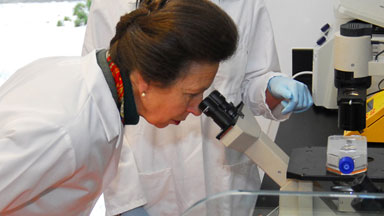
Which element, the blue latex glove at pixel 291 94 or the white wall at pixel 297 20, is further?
the white wall at pixel 297 20

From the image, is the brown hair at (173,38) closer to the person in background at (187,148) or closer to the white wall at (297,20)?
the person in background at (187,148)

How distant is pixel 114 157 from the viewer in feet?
4.77

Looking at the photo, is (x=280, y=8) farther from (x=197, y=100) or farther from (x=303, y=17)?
(x=197, y=100)

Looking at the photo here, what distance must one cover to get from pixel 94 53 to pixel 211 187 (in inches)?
23.0

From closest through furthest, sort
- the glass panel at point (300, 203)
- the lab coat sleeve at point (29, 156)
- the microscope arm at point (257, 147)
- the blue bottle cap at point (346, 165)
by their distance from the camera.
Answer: the glass panel at point (300, 203), the lab coat sleeve at point (29, 156), the blue bottle cap at point (346, 165), the microscope arm at point (257, 147)

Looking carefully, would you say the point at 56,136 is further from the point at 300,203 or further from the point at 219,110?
the point at 300,203

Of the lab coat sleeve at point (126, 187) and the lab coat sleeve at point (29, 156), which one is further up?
the lab coat sleeve at point (29, 156)

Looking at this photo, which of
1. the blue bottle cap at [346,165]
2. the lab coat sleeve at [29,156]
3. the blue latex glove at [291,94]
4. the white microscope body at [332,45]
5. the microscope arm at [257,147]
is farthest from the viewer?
the white microscope body at [332,45]

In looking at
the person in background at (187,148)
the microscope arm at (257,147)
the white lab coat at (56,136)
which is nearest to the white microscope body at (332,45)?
the person in background at (187,148)

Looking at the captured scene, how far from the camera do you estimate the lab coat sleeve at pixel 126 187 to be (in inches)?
66.9

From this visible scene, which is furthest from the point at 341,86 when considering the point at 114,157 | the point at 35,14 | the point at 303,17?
the point at 35,14

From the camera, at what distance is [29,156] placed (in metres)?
1.19

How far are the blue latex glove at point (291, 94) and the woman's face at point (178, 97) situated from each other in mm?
318


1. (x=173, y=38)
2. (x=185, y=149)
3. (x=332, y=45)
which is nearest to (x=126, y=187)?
(x=185, y=149)
